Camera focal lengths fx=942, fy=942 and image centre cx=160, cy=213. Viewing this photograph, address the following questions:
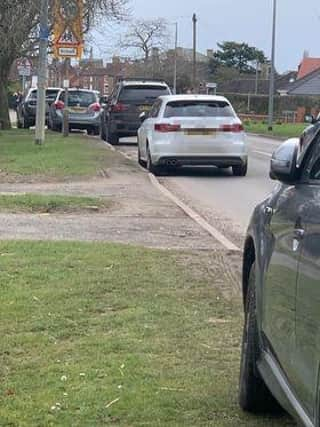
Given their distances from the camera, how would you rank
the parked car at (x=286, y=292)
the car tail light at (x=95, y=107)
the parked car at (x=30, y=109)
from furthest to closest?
the parked car at (x=30, y=109), the car tail light at (x=95, y=107), the parked car at (x=286, y=292)

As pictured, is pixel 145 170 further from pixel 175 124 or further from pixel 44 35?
pixel 44 35

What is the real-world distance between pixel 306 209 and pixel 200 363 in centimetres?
189

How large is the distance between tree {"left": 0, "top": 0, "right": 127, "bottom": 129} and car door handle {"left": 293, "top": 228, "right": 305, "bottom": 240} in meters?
21.7

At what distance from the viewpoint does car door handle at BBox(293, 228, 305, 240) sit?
3.71 m

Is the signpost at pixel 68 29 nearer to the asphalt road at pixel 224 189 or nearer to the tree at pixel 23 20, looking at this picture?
the tree at pixel 23 20

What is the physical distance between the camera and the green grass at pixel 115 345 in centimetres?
468

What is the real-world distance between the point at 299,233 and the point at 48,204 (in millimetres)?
8793

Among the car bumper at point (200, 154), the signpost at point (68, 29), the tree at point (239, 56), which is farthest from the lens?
the tree at point (239, 56)

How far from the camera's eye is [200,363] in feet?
17.8

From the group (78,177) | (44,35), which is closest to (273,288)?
(78,177)

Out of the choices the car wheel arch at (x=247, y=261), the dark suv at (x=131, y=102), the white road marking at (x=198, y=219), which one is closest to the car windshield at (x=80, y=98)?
the dark suv at (x=131, y=102)

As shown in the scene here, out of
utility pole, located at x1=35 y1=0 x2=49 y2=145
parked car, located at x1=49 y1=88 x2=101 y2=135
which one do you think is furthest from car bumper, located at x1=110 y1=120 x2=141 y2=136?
parked car, located at x1=49 y1=88 x2=101 y2=135

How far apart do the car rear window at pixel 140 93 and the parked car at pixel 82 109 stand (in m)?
5.68

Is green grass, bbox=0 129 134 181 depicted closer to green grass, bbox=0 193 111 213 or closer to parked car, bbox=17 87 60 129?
green grass, bbox=0 193 111 213
